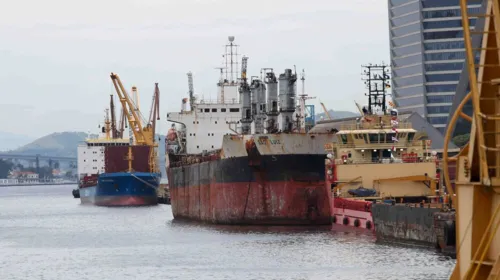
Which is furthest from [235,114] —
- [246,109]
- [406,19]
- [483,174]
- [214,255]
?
[406,19]

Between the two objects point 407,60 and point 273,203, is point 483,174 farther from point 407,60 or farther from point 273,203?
point 407,60

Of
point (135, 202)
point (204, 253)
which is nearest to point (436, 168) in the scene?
point (204, 253)

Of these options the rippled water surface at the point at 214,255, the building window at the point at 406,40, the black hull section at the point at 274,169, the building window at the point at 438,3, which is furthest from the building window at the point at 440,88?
the black hull section at the point at 274,169

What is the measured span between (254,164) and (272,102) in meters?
7.41

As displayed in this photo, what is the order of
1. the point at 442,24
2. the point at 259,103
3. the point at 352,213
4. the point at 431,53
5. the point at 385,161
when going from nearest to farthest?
→ the point at 352,213 < the point at 385,161 < the point at 259,103 < the point at 442,24 < the point at 431,53

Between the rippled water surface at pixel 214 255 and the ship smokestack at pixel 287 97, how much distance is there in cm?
710

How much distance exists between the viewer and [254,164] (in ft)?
191

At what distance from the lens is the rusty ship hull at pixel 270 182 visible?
5659 cm

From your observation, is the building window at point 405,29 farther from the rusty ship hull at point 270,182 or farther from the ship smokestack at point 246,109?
the rusty ship hull at point 270,182

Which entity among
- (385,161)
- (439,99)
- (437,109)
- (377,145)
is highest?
(439,99)

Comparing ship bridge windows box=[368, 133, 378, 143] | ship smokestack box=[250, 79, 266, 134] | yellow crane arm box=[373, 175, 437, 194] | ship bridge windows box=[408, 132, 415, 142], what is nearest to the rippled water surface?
yellow crane arm box=[373, 175, 437, 194]

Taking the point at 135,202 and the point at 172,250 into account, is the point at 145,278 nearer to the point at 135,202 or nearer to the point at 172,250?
the point at 172,250

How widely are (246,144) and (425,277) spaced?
2809 centimetres

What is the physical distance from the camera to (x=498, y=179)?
14.5 meters
